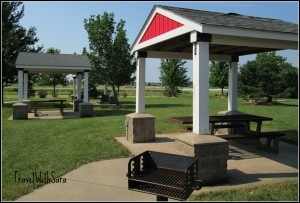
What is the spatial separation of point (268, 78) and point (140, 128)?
77.3 feet

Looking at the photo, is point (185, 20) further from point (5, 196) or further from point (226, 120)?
point (5, 196)

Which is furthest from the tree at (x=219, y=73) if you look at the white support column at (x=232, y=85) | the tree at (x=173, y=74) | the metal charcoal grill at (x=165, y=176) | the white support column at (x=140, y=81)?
the metal charcoal grill at (x=165, y=176)

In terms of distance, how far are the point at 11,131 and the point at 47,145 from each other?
3879 millimetres

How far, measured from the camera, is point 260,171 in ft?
21.4

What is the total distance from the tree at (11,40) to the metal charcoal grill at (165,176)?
24624 mm

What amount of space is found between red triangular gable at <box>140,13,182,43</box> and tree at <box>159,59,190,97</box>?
36.1m

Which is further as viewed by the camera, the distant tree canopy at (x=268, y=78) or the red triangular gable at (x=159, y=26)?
the distant tree canopy at (x=268, y=78)

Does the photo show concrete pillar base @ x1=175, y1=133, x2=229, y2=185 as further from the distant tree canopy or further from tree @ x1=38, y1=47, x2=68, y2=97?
tree @ x1=38, y1=47, x2=68, y2=97

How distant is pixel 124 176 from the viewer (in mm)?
6086

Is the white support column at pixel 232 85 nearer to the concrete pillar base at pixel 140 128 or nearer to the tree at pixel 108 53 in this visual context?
the concrete pillar base at pixel 140 128

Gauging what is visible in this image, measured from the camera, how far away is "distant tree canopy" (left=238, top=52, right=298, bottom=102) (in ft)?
97.1

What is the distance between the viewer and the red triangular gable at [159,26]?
23.5ft

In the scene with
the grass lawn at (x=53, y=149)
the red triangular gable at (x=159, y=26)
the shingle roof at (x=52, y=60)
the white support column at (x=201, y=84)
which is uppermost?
the shingle roof at (x=52, y=60)

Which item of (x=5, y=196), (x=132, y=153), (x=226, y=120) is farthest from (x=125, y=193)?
(x=226, y=120)
